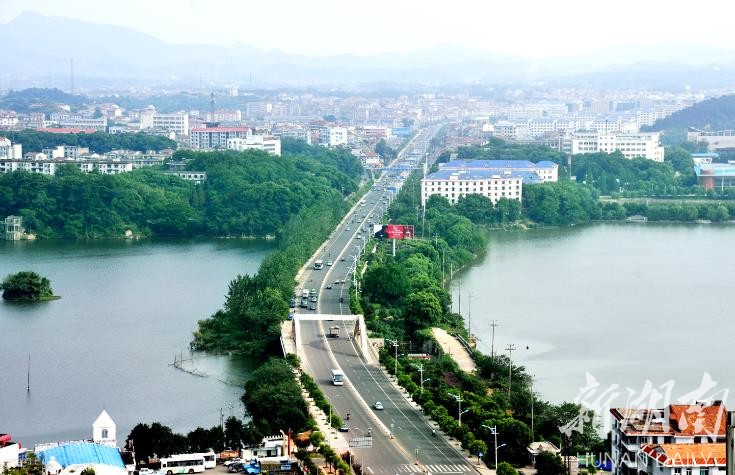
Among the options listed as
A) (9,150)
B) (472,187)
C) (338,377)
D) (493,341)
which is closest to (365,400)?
(338,377)

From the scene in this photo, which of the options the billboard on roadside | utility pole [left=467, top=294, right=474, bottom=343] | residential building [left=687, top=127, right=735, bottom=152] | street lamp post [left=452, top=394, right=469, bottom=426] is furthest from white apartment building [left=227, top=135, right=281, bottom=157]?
street lamp post [left=452, top=394, right=469, bottom=426]

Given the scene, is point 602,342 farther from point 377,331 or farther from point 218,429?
point 218,429

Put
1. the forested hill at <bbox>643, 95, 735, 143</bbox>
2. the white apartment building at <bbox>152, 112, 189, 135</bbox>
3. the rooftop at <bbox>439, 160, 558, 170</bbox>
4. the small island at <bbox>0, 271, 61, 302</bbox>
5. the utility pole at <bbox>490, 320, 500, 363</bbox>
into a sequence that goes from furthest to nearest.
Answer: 1. the forested hill at <bbox>643, 95, 735, 143</bbox>
2. the white apartment building at <bbox>152, 112, 189, 135</bbox>
3. the rooftop at <bbox>439, 160, 558, 170</bbox>
4. the small island at <bbox>0, 271, 61, 302</bbox>
5. the utility pole at <bbox>490, 320, 500, 363</bbox>

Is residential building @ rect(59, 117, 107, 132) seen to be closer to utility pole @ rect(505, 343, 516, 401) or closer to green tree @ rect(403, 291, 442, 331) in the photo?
green tree @ rect(403, 291, 442, 331)

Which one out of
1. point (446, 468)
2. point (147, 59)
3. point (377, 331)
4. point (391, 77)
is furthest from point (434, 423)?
point (147, 59)

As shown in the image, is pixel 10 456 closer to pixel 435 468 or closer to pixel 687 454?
pixel 435 468

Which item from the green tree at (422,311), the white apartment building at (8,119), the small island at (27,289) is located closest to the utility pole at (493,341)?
the green tree at (422,311)
